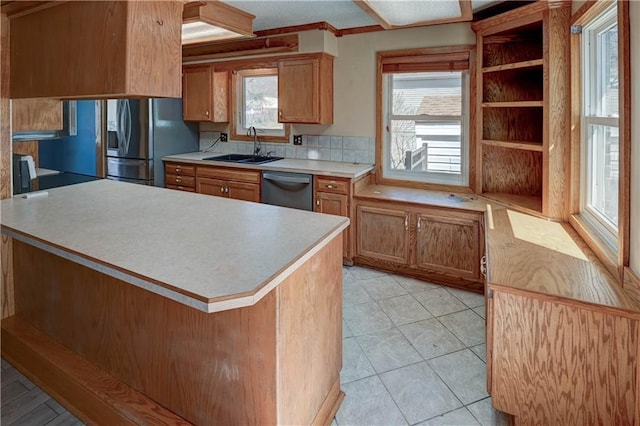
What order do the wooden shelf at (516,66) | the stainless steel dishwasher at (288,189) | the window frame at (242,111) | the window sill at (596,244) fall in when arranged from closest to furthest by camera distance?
the window sill at (596,244)
the wooden shelf at (516,66)
the stainless steel dishwasher at (288,189)
the window frame at (242,111)

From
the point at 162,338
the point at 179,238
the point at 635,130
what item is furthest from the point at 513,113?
the point at 162,338

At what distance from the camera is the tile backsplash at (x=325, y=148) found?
166 inches

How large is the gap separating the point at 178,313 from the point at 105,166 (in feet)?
13.1

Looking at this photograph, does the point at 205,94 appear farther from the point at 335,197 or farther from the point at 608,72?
the point at 608,72

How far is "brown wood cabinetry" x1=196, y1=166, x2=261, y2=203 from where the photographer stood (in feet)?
13.8

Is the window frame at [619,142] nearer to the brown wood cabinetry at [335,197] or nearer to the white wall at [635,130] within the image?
the white wall at [635,130]

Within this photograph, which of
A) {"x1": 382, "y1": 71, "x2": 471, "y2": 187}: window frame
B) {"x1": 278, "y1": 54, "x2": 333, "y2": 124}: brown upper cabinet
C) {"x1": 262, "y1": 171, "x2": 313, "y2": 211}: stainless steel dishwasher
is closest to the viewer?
{"x1": 382, "y1": 71, "x2": 471, "y2": 187}: window frame

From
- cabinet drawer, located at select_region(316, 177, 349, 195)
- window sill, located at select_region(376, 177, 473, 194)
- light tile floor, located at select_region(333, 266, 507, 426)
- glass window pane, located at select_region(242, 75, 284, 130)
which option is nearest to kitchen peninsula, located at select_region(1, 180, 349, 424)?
light tile floor, located at select_region(333, 266, 507, 426)

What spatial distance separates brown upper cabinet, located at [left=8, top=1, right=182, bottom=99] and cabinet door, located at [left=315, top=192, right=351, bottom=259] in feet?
7.03

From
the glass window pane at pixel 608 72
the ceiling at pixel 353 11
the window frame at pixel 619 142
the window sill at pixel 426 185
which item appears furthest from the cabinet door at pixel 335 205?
the glass window pane at pixel 608 72

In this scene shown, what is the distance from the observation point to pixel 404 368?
2314mm

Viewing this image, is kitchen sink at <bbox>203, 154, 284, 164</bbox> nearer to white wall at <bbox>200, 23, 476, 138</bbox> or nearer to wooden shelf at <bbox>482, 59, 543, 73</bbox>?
white wall at <bbox>200, 23, 476, 138</bbox>

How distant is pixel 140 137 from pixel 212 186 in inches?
41.4

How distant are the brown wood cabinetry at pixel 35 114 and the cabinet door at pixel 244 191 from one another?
6.37 ft
